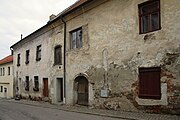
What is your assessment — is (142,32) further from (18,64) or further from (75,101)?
(18,64)

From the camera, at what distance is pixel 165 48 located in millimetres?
10797

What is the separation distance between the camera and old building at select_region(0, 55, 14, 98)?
116 ft

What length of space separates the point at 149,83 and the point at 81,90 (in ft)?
20.1

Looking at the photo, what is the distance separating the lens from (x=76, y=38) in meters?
17.1

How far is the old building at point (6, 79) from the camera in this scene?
35334 mm

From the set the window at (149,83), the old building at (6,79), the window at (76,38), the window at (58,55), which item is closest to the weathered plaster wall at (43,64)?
the window at (58,55)

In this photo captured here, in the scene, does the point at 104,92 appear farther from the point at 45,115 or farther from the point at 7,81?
the point at 7,81

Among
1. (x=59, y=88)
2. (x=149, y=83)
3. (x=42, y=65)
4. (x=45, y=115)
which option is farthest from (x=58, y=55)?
(x=149, y=83)

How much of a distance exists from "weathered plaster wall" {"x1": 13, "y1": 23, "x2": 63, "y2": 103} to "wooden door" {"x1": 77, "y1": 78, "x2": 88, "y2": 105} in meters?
2.54

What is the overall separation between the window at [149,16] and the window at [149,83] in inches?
78.1

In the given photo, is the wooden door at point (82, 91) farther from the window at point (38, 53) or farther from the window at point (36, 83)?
the window at point (38, 53)

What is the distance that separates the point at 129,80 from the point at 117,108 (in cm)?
176

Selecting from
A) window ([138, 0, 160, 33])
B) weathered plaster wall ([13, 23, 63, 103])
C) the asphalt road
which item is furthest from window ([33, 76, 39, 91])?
window ([138, 0, 160, 33])

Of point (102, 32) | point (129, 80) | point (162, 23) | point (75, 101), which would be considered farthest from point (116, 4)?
point (75, 101)
